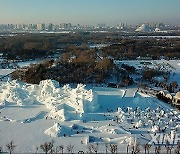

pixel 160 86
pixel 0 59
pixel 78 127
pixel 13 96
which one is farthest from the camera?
pixel 0 59

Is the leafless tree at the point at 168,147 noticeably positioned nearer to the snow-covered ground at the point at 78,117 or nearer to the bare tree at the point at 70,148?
the snow-covered ground at the point at 78,117

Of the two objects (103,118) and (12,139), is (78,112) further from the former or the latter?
(12,139)

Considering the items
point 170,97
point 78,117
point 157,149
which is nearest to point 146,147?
point 157,149

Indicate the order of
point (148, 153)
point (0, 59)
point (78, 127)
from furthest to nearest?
point (0, 59) < point (78, 127) < point (148, 153)

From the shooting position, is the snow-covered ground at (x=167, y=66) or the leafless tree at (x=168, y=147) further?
the snow-covered ground at (x=167, y=66)

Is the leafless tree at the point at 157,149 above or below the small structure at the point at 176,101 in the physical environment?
below

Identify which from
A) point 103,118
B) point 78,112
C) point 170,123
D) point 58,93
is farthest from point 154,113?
point 58,93

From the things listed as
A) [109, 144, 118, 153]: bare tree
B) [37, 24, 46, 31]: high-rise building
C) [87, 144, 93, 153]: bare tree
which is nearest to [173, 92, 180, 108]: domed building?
[109, 144, 118, 153]: bare tree

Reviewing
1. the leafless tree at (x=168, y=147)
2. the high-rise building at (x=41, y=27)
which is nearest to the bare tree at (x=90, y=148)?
the leafless tree at (x=168, y=147)
